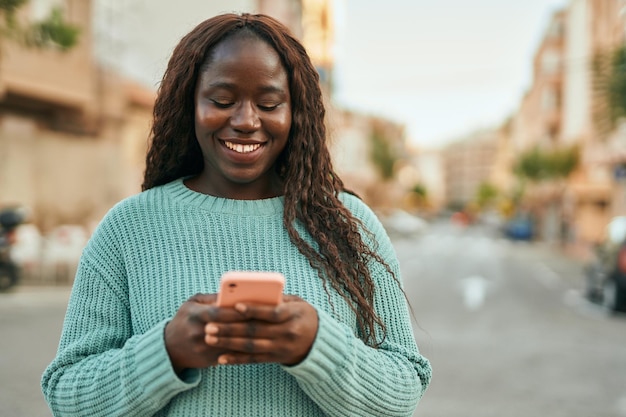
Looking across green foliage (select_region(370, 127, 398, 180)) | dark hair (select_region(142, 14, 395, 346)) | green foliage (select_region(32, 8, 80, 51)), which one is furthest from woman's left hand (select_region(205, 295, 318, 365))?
green foliage (select_region(370, 127, 398, 180))

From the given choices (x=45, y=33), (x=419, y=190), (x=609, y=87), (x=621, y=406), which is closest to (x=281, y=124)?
(x=621, y=406)

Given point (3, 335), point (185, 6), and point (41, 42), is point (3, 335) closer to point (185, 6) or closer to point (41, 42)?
point (41, 42)

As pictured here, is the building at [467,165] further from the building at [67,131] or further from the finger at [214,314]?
the finger at [214,314]

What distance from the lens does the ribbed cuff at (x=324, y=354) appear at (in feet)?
4.23

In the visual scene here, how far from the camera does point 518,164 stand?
157ft

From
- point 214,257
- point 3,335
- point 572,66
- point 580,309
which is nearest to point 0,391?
point 3,335

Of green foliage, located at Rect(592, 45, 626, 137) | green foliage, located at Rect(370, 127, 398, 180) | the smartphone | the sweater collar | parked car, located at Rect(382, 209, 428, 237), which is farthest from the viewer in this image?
green foliage, located at Rect(370, 127, 398, 180)

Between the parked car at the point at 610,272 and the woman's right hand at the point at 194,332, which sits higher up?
the woman's right hand at the point at 194,332

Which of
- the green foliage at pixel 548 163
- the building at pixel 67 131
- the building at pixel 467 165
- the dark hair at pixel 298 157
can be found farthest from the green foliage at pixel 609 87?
the building at pixel 467 165

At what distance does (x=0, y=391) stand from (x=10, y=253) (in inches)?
210

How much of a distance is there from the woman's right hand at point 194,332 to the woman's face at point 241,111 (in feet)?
1.35

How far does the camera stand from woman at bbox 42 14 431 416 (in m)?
1.36

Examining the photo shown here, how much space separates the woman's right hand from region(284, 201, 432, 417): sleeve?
0.52ft

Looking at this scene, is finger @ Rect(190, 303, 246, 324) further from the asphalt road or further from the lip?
the asphalt road
